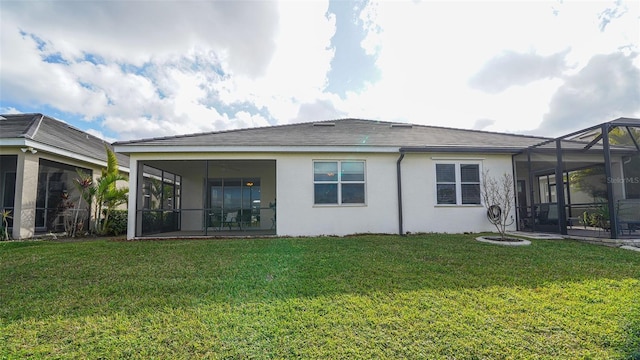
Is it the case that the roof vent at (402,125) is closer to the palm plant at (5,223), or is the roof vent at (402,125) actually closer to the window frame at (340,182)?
the window frame at (340,182)

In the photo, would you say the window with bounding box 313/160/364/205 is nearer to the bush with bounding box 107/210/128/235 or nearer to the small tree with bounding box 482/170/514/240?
the small tree with bounding box 482/170/514/240

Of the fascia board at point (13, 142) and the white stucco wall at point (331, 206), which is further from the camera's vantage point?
the white stucco wall at point (331, 206)

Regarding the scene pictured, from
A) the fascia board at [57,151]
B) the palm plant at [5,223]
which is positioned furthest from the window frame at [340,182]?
the palm plant at [5,223]

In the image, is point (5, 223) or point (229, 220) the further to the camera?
point (229, 220)

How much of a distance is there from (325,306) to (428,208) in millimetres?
7182

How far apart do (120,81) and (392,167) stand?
14.0 metres

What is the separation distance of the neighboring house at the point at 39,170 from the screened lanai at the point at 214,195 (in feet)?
8.37

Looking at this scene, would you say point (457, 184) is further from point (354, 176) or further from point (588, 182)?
point (588, 182)

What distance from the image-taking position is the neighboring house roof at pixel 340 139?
9086 millimetres

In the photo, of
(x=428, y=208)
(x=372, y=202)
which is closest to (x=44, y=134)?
(x=372, y=202)

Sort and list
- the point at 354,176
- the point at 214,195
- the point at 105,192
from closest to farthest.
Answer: the point at 354,176
the point at 105,192
the point at 214,195

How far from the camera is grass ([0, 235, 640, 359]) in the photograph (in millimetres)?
2607

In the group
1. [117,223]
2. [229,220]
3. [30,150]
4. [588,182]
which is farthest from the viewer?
[229,220]

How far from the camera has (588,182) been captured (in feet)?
36.4
